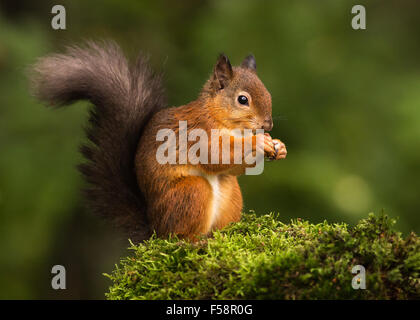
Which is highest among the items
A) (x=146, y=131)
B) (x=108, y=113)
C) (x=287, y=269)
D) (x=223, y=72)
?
(x=223, y=72)

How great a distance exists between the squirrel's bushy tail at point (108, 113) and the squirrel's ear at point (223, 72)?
1.29 ft

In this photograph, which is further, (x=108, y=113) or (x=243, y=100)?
(x=108, y=113)

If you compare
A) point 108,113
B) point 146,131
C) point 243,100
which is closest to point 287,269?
point 243,100

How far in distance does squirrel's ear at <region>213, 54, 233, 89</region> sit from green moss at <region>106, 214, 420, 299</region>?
92 centimetres

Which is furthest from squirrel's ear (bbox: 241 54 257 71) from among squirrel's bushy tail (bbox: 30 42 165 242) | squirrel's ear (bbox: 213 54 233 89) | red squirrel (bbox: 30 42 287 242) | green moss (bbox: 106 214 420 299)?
green moss (bbox: 106 214 420 299)

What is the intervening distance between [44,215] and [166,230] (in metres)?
1.63

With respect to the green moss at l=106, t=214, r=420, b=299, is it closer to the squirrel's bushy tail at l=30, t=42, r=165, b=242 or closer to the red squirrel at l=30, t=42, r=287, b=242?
the red squirrel at l=30, t=42, r=287, b=242

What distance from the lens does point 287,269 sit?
2.11m

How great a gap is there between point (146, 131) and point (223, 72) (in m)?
0.52

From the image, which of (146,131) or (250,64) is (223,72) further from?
(146,131)

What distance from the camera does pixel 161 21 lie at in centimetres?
495

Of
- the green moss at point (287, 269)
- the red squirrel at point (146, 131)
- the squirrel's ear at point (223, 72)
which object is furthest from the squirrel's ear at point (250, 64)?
the green moss at point (287, 269)

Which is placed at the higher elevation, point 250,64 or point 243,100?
point 250,64

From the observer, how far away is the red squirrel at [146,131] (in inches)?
115
